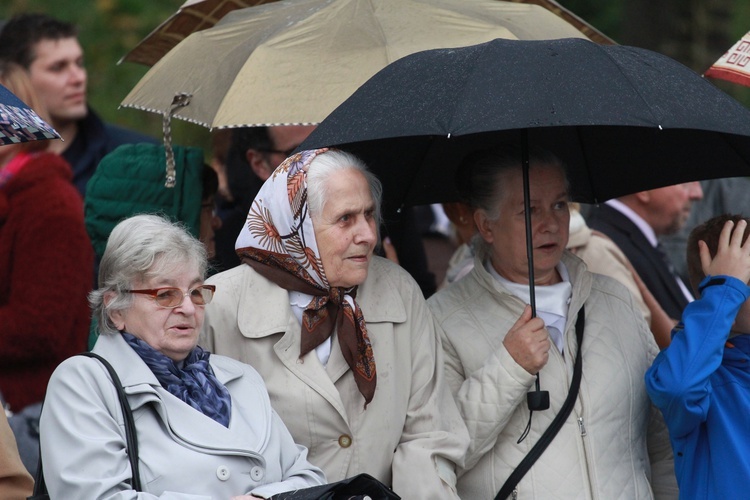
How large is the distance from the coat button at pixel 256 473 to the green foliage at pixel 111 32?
25.9 ft

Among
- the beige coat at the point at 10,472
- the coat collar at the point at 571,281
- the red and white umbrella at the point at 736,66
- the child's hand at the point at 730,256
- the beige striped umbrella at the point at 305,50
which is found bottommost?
the beige coat at the point at 10,472

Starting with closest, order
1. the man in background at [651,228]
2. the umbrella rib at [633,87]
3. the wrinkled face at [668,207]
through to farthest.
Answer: the umbrella rib at [633,87], the man in background at [651,228], the wrinkled face at [668,207]

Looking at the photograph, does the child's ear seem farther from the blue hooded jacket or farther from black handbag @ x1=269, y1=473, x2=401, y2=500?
black handbag @ x1=269, y1=473, x2=401, y2=500

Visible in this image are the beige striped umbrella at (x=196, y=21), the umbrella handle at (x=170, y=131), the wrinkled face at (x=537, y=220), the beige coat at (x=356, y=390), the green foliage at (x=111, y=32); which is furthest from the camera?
the green foliage at (x=111, y=32)

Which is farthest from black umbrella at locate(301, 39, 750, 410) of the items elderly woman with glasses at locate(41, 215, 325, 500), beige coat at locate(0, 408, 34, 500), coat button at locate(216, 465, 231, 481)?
beige coat at locate(0, 408, 34, 500)

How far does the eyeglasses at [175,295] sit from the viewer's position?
3.51 metres

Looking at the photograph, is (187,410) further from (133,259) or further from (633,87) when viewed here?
(633,87)

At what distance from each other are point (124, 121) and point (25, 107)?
26.9 feet

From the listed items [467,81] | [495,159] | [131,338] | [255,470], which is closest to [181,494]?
[255,470]

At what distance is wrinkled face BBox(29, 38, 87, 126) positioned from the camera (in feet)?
20.7

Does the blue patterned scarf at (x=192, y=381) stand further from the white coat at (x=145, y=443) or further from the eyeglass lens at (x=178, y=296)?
the eyeglass lens at (x=178, y=296)

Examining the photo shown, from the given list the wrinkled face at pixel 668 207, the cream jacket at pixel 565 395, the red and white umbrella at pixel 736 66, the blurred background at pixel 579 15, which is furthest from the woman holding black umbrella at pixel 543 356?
the blurred background at pixel 579 15

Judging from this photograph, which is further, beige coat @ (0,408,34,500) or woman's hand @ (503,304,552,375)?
woman's hand @ (503,304,552,375)

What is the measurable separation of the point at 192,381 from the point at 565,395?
1.32 m
